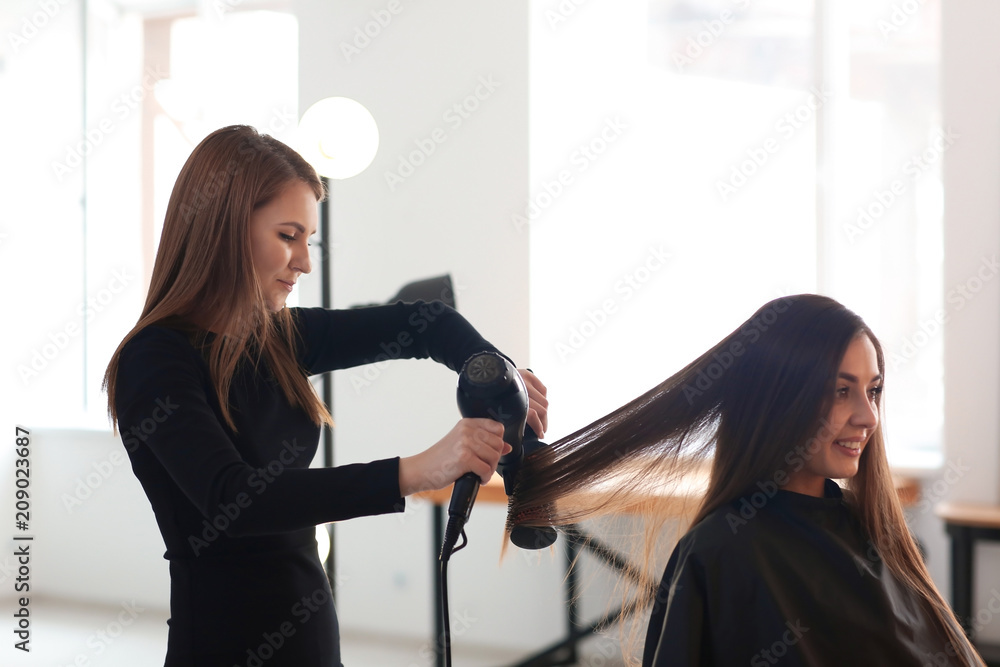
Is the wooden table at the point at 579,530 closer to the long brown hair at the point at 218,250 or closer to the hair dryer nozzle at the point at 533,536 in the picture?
the hair dryer nozzle at the point at 533,536

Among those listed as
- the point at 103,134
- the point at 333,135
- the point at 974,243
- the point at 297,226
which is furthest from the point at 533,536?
the point at 103,134

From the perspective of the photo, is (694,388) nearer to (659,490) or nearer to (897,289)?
(659,490)

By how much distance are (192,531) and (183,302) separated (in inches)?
11.9

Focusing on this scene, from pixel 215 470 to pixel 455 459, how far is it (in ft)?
0.91

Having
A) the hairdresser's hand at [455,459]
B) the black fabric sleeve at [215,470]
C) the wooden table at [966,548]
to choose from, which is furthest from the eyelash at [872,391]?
the wooden table at [966,548]

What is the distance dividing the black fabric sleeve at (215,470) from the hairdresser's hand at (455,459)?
2cm

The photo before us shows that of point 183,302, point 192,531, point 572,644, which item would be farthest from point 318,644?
point 572,644

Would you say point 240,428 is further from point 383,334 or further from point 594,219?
point 594,219

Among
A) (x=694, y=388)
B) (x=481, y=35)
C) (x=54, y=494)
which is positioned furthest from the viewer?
(x=54, y=494)

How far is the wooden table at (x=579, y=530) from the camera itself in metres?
1.51

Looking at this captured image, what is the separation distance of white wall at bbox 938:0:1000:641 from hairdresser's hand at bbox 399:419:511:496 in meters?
2.81

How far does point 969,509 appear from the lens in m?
3.10

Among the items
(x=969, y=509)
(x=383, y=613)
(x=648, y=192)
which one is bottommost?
(x=383, y=613)

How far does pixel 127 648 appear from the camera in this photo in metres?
4.04
